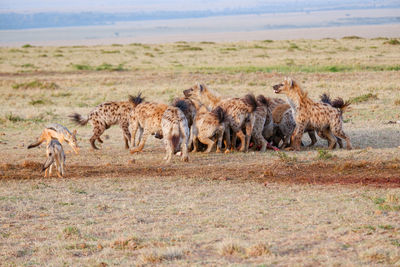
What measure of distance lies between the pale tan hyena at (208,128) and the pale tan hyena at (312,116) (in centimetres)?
135

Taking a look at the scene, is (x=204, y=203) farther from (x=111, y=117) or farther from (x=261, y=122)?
(x=111, y=117)

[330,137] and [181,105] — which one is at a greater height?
[181,105]

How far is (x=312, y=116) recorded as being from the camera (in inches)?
449

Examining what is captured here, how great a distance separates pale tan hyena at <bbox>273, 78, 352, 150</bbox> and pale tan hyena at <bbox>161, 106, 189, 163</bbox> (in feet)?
7.34

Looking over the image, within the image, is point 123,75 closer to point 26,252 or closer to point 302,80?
point 302,80

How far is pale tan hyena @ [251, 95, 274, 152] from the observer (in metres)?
11.6

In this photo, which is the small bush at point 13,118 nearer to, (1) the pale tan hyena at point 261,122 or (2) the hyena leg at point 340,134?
(1) the pale tan hyena at point 261,122

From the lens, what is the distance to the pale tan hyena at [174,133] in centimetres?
1043

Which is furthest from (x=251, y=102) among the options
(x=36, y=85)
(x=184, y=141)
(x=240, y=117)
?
(x=36, y=85)

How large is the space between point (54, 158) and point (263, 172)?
3.08 meters

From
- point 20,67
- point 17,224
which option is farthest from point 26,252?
point 20,67

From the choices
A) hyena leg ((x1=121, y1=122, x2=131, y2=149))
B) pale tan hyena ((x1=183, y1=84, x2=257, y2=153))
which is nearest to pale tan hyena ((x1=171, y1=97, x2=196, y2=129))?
pale tan hyena ((x1=183, y1=84, x2=257, y2=153))

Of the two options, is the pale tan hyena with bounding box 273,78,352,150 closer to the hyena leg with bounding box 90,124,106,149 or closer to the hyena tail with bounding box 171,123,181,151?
the hyena tail with bounding box 171,123,181,151

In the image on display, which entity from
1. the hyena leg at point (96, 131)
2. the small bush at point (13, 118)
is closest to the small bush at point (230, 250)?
the hyena leg at point (96, 131)
